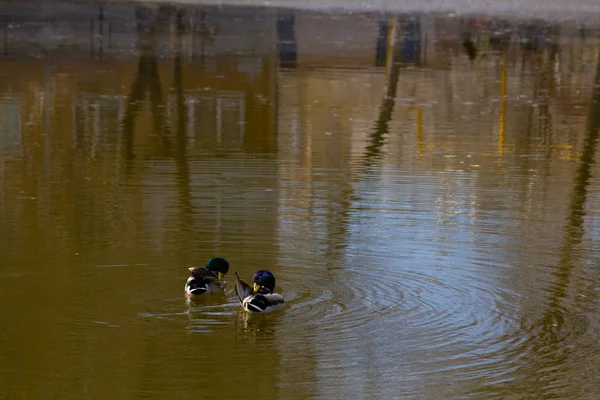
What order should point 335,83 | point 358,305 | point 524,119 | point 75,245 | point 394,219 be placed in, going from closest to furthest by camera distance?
point 358,305, point 75,245, point 394,219, point 524,119, point 335,83

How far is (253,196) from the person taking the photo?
13547mm

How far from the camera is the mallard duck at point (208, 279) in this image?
942cm

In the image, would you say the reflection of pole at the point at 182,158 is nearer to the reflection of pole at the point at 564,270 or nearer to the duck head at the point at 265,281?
the duck head at the point at 265,281

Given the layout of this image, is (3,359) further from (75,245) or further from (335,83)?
(335,83)

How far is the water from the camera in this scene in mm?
8062

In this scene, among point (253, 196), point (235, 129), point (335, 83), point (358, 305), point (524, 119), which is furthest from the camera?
point (335, 83)

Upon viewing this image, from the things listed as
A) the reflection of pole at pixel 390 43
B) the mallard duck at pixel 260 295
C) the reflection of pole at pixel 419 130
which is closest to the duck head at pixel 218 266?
the mallard duck at pixel 260 295

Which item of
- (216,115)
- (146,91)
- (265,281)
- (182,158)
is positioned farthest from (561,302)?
(146,91)

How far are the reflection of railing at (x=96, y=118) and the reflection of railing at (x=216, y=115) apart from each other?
0.94 metres

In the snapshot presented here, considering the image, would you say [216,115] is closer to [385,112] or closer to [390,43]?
[385,112]

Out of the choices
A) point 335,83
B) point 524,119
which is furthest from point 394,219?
point 335,83

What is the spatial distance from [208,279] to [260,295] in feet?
2.26

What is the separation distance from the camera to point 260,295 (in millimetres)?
8945

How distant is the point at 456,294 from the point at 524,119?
1177 cm
